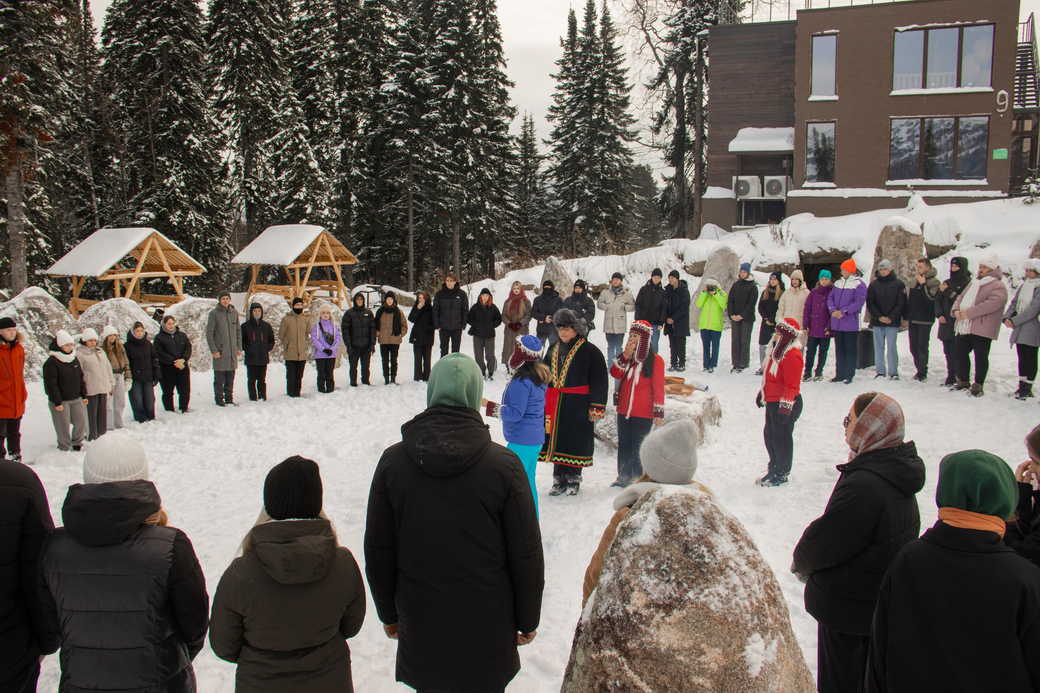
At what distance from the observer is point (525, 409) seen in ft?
19.9

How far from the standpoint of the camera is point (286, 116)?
28.4m

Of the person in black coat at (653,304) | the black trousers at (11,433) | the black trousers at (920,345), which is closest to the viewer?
the black trousers at (11,433)

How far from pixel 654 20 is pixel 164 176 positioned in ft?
68.9

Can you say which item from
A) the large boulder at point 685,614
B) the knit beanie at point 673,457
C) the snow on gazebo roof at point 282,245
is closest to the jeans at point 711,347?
the snow on gazebo roof at point 282,245

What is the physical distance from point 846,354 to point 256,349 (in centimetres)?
953

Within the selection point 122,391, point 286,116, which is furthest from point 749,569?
point 286,116

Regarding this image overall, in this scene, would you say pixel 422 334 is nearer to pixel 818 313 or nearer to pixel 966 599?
pixel 818 313

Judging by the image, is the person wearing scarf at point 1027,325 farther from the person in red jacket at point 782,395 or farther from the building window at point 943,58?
the building window at point 943,58

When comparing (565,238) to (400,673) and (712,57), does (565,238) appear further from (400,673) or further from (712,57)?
(400,673)

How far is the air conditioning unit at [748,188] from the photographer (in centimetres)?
2600

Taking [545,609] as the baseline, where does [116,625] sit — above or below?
above

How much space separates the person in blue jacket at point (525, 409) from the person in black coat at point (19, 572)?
11.2 ft

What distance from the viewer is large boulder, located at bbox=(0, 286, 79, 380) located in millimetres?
13664

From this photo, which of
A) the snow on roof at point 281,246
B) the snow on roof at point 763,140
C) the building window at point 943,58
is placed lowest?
the snow on roof at point 281,246
